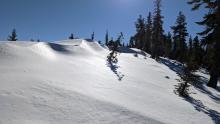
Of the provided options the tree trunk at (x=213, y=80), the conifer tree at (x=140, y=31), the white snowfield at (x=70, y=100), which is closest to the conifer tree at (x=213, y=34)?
the tree trunk at (x=213, y=80)

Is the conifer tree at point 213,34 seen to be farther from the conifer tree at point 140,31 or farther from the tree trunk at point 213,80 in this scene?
the conifer tree at point 140,31

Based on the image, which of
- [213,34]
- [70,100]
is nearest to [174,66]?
[213,34]

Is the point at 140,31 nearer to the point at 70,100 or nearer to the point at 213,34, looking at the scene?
the point at 213,34

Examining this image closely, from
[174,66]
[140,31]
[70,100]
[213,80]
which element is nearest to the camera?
[70,100]

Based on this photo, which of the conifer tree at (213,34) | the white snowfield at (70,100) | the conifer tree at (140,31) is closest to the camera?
the white snowfield at (70,100)

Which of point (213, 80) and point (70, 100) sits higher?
point (70, 100)

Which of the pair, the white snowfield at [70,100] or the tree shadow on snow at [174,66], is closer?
the white snowfield at [70,100]

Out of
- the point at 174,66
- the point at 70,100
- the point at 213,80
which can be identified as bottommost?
the point at 213,80

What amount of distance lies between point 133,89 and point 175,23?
156 ft

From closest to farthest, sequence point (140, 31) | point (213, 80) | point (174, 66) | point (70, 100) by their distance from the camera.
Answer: point (70, 100)
point (213, 80)
point (174, 66)
point (140, 31)

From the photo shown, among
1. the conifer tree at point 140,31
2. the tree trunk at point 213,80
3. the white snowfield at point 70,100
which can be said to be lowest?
the tree trunk at point 213,80

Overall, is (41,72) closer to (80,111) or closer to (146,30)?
(80,111)

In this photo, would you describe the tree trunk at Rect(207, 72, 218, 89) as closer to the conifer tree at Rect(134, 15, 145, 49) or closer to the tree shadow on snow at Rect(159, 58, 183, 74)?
the tree shadow on snow at Rect(159, 58, 183, 74)

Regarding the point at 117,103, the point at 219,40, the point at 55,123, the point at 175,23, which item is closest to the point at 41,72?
the point at 117,103
